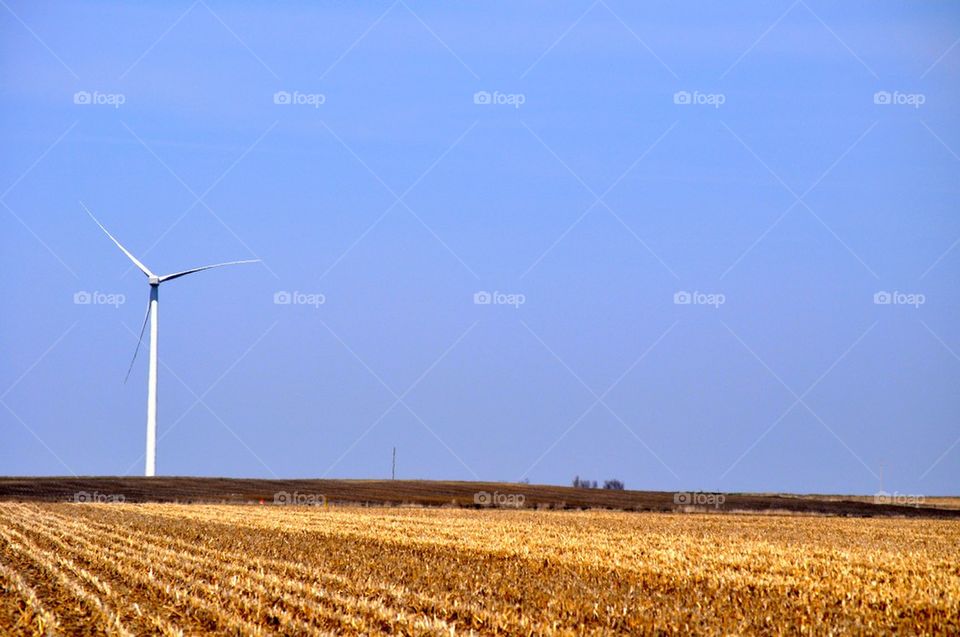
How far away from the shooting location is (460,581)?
2392 cm

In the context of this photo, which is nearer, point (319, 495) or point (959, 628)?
point (959, 628)

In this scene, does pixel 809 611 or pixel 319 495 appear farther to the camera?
pixel 319 495

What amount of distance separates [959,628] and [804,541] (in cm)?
1814

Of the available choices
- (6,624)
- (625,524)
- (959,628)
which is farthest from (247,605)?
(625,524)

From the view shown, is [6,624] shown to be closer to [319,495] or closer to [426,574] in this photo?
[426,574]

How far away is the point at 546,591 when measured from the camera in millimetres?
22266

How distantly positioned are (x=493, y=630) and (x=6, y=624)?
6807 millimetres

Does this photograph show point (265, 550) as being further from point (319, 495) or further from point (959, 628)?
point (319, 495)

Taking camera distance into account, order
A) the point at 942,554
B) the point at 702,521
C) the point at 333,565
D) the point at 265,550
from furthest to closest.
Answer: the point at 702,521, the point at 942,554, the point at 265,550, the point at 333,565

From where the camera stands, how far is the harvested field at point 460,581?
18.6m

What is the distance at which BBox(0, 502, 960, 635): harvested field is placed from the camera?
18625 millimetres

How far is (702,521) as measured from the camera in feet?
173

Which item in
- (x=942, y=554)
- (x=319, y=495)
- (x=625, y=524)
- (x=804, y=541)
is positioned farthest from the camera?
(x=319, y=495)

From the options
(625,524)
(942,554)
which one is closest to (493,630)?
(942,554)
